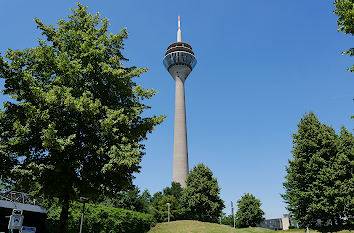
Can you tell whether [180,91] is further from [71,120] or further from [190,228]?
[71,120]

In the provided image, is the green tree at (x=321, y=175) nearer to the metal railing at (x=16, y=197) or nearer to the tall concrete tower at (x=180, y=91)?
the metal railing at (x=16, y=197)

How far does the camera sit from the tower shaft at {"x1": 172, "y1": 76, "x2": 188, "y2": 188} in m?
72.6

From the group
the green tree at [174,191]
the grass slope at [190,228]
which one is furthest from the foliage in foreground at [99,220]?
the green tree at [174,191]

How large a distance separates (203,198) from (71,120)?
119 ft

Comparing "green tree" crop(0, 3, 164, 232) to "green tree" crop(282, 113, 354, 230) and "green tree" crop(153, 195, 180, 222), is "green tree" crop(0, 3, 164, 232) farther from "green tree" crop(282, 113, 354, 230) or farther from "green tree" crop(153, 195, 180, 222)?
"green tree" crop(153, 195, 180, 222)

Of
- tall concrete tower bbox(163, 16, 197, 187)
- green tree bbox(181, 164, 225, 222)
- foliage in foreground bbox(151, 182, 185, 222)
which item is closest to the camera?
green tree bbox(181, 164, 225, 222)

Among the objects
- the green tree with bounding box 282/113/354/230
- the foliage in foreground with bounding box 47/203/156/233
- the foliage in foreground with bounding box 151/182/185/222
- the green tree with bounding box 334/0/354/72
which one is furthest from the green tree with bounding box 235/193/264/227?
the green tree with bounding box 334/0/354/72

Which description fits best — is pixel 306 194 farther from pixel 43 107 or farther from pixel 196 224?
pixel 43 107

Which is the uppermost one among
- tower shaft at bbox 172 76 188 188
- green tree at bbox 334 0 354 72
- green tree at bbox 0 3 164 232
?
tower shaft at bbox 172 76 188 188

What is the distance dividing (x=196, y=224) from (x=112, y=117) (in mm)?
29195

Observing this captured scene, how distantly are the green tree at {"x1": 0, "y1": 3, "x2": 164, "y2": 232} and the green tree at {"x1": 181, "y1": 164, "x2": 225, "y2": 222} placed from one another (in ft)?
109

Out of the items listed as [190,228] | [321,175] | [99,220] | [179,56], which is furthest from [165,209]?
[179,56]

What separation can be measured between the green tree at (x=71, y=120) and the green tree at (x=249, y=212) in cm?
4155

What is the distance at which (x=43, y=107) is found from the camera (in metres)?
12.4
